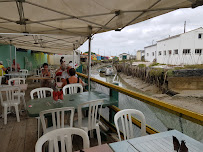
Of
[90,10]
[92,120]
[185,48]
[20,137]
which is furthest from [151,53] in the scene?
[20,137]

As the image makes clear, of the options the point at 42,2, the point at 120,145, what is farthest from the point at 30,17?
the point at 120,145

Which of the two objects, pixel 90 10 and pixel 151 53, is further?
pixel 151 53

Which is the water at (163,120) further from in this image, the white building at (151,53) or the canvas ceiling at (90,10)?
the white building at (151,53)

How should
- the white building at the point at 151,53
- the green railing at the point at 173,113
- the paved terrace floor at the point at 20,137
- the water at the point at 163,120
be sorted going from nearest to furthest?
the green railing at the point at 173,113 → the water at the point at 163,120 → the paved terrace floor at the point at 20,137 → the white building at the point at 151,53

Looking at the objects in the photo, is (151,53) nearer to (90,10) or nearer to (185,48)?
(185,48)

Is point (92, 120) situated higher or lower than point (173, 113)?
lower

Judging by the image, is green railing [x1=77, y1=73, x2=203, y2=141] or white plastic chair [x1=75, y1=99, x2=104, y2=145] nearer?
green railing [x1=77, y1=73, x2=203, y2=141]

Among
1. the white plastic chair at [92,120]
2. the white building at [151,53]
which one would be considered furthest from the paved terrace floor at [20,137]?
the white building at [151,53]

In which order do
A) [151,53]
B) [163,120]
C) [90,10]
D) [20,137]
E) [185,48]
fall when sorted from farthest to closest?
[151,53] < [185,48] < [20,137] < [90,10] < [163,120]

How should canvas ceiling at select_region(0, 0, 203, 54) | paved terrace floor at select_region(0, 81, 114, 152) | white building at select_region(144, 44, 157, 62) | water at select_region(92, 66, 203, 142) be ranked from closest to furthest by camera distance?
water at select_region(92, 66, 203, 142) → canvas ceiling at select_region(0, 0, 203, 54) → paved terrace floor at select_region(0, 81, 114, 152) → white building at select_region(144, 44, 157, 62)

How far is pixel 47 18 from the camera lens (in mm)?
3076

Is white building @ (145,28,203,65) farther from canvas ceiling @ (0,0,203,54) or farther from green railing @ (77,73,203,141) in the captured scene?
green railing @ (77,73,203,141)

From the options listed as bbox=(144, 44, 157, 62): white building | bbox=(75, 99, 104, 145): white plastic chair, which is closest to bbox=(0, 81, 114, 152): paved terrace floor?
bbox=(75, 99, 104, 145): white plastic chair

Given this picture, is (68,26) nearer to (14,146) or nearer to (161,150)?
(14,146)
